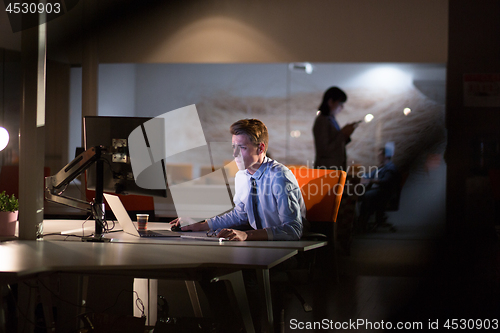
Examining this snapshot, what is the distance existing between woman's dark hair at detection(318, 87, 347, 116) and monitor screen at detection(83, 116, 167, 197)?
3.23 metres

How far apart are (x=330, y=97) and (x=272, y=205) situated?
3018 mm

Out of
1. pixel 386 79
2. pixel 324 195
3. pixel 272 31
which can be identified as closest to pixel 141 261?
pixel 324 195

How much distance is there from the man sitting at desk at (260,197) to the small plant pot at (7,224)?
2.39 feet

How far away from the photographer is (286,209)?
203 cm

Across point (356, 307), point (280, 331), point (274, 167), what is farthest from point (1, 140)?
Result: point (356, 307)

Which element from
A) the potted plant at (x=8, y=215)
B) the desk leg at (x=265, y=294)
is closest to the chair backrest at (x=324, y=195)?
the desk leg at (x=265, y=294)

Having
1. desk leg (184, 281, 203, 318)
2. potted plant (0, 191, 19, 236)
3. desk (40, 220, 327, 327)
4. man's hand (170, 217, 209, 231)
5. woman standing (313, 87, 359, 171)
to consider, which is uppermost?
woman standing (313, 87, 359, 171)

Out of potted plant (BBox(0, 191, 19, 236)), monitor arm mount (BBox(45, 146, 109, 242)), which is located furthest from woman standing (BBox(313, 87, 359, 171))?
potted plant (BBox(0, 191, 19, 236))

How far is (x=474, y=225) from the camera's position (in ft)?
13.8

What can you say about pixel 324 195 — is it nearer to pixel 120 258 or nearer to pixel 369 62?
pixel 120 258

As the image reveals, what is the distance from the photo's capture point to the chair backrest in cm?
226

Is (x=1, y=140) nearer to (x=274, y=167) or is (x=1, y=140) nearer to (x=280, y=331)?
(x=274, y=167)

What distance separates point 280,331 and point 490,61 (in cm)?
336

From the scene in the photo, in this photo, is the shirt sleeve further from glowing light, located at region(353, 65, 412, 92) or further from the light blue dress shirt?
glowing light, located at region(353, 65, 412, 92)
